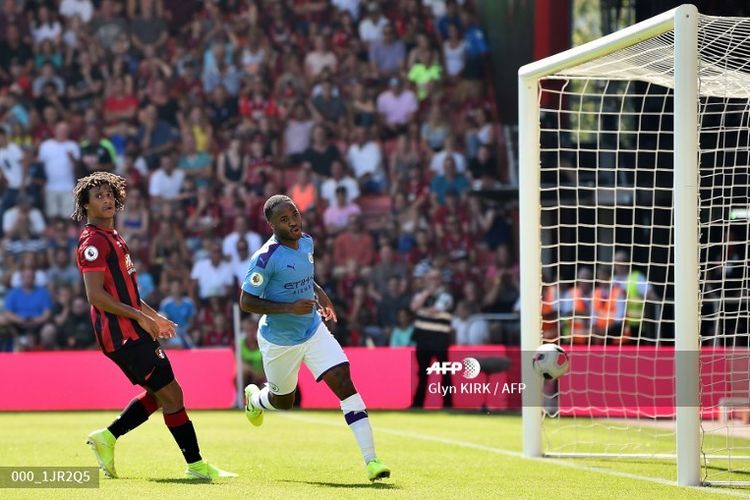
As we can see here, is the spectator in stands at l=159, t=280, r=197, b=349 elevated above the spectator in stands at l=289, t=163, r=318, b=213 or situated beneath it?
situated beneath

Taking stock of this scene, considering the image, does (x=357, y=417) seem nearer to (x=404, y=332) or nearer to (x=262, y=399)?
(x=262, y=399)

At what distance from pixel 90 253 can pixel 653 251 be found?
11.0 metres

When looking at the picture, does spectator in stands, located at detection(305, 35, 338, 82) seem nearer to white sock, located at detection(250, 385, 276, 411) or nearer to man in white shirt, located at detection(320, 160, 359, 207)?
man in white shirt, located at detection(320, 160, 359, 207)

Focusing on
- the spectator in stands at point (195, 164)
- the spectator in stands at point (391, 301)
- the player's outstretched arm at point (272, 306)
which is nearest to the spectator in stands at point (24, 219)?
the spectator in stands at point (195, 164)

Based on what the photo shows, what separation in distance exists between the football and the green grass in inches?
29.8

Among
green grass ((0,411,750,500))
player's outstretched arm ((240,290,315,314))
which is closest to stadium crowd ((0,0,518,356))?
green grass ((0,411,750,500))

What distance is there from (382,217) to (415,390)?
452cm

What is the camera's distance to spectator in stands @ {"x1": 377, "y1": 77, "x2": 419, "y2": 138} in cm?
2203

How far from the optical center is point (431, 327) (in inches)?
730

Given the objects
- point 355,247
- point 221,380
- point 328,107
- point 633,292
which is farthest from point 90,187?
point 328,107

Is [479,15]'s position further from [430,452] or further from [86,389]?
[430,452]

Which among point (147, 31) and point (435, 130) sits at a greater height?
point (147, 31)

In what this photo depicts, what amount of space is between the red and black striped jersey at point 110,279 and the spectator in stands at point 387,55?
14326 mm

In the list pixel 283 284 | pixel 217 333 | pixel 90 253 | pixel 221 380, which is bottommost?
pixel 221 380
